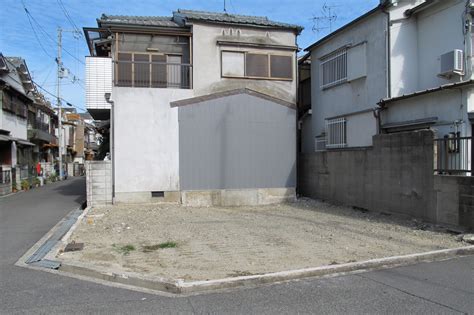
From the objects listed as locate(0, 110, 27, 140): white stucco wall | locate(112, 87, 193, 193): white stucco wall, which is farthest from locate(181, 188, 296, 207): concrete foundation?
locate(0, 110, 27, 140): white stucco wall

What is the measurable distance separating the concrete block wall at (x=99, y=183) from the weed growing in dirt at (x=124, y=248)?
6.66 m

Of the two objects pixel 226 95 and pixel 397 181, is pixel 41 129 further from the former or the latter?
pixel 397 181

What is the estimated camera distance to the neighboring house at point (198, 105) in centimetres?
1484

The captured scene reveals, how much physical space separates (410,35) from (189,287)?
1165 centimetres

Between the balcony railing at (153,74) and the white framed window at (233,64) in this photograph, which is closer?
the balcony railing at (153,74)

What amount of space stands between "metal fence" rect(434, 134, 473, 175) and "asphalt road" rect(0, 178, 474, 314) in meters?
3.63

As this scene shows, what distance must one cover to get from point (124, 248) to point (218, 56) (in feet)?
32.5

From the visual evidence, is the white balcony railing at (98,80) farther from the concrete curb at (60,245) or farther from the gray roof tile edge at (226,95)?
the concrete curb at (60,245)

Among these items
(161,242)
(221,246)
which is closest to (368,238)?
(221,246)

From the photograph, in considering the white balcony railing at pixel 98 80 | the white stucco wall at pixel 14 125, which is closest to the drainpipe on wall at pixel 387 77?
the white balcony railing at pixel 98 80

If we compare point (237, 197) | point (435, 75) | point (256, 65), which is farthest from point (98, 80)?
point (435, 75)

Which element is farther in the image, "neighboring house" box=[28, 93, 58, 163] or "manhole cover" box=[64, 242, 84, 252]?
"neighboring house" box=[28, 93, 58, 163]

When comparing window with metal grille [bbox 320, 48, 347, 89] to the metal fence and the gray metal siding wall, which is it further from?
the metal fence

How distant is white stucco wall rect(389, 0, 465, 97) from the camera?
1261 cm
